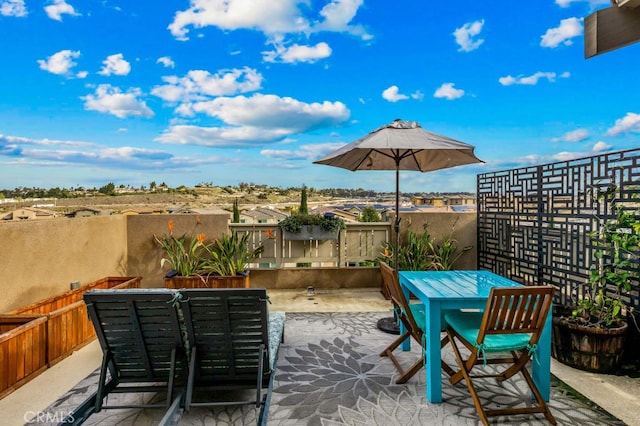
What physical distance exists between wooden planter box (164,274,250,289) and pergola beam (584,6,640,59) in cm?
451

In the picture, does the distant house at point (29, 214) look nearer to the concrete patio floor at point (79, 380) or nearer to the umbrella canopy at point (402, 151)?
the concrete patio floor at point (79, 380)

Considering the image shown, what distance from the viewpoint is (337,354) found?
132 inches

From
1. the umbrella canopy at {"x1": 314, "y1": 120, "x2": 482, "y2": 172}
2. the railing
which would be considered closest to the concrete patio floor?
the umbrella canopy at {"x1": 314, "y1": 120, "x2": 482, "y2": 172}

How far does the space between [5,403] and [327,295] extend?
3.86 metres

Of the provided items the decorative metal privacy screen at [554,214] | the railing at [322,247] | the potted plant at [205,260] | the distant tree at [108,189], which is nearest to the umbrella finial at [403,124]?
the decorative metal privacy screen at [554,214]

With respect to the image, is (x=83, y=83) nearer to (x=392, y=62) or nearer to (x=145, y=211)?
(x=145, y=211)

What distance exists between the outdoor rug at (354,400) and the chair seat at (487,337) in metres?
0.46

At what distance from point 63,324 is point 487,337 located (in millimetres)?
3536

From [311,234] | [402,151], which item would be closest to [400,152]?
[402,151]

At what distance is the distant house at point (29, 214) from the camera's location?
3648 millimetres

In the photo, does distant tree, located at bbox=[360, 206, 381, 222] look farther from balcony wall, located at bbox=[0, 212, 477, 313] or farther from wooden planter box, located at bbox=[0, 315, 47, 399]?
wooden planter box, located at bbox=[0, 315, 47, 399]

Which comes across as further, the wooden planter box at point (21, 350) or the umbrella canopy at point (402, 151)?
the umbrella canopy at point (402, 151)

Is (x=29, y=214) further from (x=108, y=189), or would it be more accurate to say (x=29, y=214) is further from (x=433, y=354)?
(x=433, y=354)

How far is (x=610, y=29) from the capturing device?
6.18ft
